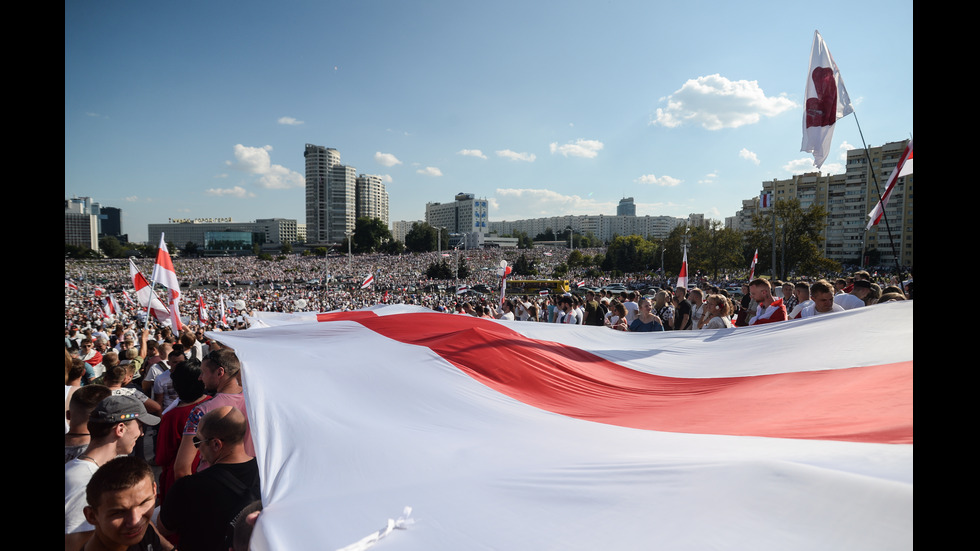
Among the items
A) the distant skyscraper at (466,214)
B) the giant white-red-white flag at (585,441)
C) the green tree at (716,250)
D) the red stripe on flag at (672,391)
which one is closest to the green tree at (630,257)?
the green tree at (716,250)

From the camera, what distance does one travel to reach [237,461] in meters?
2.58

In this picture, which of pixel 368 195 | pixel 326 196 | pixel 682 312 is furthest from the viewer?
pixel 368 195

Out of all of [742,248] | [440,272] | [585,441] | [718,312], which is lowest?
[585,441]

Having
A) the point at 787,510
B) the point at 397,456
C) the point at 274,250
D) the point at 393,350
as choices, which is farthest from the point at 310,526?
the point at 274,250

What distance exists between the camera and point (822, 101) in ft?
23.1

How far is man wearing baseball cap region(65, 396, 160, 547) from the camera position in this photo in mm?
2289

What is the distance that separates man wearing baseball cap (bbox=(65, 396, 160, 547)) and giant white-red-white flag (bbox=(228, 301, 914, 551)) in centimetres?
68

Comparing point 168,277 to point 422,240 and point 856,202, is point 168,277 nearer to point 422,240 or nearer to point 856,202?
point 422,240

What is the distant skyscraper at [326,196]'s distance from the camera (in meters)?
166

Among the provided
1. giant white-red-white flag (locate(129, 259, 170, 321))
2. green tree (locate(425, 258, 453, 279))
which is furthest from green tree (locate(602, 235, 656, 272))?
giant white-red-white flag (locate(129, 259, 170, 321))

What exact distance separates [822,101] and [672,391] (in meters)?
6.23

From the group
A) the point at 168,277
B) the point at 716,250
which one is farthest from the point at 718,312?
the point at 716,250
